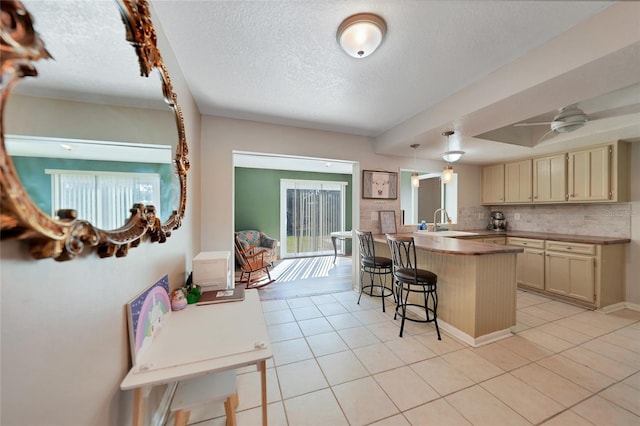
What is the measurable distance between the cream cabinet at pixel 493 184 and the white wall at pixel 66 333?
17.5 feet

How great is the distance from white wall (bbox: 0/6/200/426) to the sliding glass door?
4891 millimetres

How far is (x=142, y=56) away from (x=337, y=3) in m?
1.02

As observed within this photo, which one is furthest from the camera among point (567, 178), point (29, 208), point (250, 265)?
point (250, 265)

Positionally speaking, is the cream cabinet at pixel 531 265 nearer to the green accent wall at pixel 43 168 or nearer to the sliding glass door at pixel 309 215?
the sliding glass door at pixel 309 215

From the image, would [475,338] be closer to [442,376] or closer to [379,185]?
[442,376]

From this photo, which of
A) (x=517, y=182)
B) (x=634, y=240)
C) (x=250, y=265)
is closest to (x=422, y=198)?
(x=517, y=182)

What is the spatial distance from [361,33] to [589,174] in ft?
→ 12.9

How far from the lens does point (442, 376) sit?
173 cm

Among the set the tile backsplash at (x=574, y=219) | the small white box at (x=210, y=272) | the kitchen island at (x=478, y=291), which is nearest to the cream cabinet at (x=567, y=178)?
the tile backsplash at (x=574, y=219)

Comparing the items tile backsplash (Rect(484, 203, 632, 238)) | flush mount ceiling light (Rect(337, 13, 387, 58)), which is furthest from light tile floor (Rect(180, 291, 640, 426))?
flush mount ceiling light (Rect(337, 13, 387, 58))

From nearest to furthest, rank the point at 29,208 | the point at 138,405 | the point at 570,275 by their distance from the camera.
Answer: the point at 29,208, the point at 138,405, the point at 570,275

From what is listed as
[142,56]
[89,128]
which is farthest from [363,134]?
[89,128]

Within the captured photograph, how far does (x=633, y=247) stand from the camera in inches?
116

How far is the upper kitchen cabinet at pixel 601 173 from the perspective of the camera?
2879 mm
